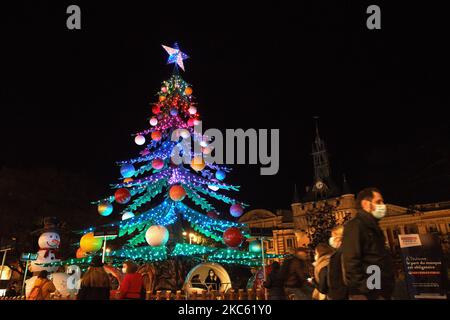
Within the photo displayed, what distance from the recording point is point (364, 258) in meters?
3.43

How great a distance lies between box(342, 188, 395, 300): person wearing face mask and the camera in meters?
3.31

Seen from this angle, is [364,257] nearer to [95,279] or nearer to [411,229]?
[95,279]

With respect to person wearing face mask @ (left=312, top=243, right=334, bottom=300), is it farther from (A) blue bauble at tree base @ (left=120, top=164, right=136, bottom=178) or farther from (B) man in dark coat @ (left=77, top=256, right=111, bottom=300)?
(A) blue bauble at tree base @ (left=120, top=164, right=136, bottom=178)

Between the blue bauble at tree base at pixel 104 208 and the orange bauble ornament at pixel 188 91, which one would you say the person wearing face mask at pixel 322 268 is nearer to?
the blue bauble at tree base at pixel 104 208

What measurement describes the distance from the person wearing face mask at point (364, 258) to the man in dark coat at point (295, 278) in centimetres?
254

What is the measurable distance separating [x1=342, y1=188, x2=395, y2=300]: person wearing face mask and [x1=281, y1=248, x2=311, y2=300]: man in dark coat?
100 inches

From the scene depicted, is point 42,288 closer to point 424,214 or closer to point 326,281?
point 326,281

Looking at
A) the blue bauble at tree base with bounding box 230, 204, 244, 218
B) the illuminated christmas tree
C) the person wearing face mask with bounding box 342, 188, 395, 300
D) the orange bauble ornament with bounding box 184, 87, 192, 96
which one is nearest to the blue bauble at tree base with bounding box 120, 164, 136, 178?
the illuminated christmas tree

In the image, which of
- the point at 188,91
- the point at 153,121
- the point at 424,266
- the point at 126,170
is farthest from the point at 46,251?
the point at 424,266

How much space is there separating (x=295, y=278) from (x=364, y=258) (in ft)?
9.03

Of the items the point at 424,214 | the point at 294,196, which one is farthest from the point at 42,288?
the point at 294,196

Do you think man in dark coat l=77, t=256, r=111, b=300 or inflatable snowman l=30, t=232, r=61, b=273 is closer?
Answer: man in dark coat l=77, t=256, r=111, b=300

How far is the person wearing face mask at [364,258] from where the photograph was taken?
130 inches
